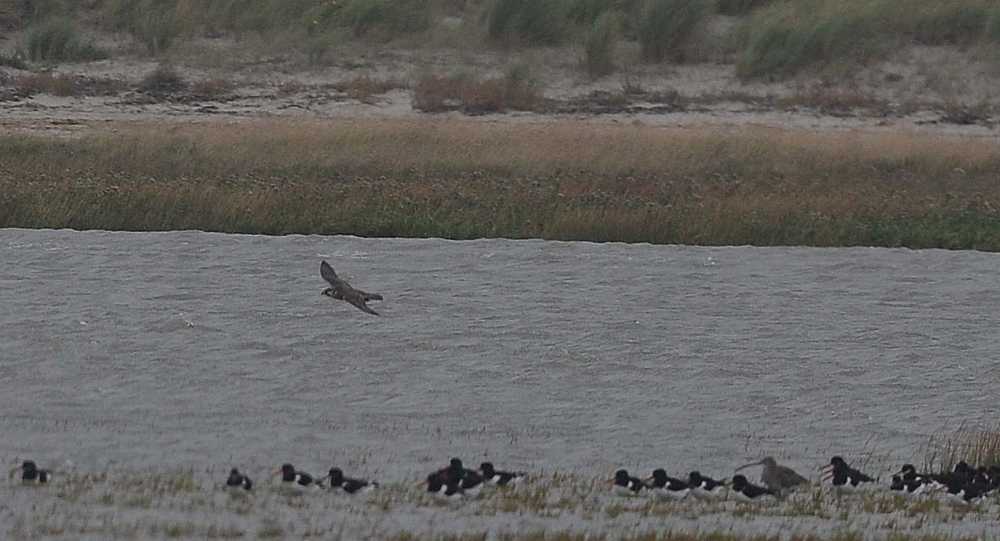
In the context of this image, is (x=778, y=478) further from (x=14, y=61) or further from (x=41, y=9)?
(x=41, y=9)

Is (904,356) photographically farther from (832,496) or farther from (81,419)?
(81,419)

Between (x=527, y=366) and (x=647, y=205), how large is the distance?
597 cm

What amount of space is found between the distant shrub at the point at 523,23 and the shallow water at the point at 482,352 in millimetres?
12196

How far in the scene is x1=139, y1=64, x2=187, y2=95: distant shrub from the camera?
89.1 ft

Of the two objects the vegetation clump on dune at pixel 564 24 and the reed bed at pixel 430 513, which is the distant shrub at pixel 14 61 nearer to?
the vegetation clump on dune at pixel 564 24

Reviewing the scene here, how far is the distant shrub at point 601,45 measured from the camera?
28891 millimetres

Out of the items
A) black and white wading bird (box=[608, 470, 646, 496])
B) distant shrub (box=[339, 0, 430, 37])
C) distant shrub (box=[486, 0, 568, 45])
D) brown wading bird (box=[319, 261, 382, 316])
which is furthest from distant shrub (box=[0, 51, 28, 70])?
black and white wading bird (box=[608, 470, 646, 496])

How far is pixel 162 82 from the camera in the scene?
90.1 ft

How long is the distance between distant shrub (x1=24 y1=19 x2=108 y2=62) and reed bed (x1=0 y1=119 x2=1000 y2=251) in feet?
14.3

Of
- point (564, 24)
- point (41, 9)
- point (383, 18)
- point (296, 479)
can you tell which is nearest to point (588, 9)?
point (564, 24)

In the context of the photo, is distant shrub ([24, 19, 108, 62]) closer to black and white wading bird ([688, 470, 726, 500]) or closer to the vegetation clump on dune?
the vegetation clump on dune

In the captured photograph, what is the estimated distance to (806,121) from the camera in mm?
26422

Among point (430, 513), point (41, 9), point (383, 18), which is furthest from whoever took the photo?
point (41, 9)

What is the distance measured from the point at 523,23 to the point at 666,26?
2.30m
